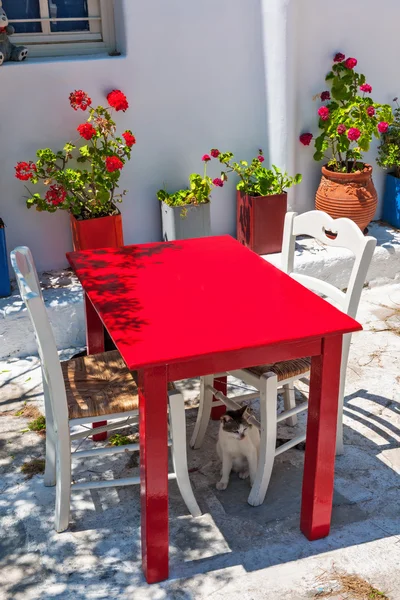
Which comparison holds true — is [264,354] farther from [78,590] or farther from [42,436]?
[42,436]

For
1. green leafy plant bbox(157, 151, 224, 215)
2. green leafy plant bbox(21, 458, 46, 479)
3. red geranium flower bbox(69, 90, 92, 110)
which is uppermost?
red geranium flower bbox(69, 90, 92, 110)

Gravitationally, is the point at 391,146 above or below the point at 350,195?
above

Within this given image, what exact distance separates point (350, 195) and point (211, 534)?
3139 mm

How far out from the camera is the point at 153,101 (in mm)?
4996

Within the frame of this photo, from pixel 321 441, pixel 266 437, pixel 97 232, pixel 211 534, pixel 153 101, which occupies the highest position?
pixel 153 101

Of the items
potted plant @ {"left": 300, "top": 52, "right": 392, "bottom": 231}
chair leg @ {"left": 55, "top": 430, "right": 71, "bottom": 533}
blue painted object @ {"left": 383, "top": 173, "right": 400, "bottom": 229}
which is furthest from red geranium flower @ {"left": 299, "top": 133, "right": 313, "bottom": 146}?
chair leg @ {"left": 55, "top": 430, "right": 71, "bottom": 533}

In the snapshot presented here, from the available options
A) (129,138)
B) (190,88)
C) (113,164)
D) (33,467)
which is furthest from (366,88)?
(33,467)

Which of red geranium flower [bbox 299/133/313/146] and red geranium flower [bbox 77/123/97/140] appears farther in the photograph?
red geranium flower [bbox 299/133/313/146]

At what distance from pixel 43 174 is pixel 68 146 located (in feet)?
0.80

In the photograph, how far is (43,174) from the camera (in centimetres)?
470

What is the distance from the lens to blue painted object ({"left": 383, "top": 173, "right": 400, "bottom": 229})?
5848mm

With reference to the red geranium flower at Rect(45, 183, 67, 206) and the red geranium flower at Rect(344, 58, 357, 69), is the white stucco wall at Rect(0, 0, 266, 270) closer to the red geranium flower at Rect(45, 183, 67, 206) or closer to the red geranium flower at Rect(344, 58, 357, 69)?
the red geranium flower at Rect(45, 183, 67, 206)

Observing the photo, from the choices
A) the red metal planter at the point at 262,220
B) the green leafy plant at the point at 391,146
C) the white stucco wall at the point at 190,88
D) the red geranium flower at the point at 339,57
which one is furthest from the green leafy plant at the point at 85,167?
the green leafy plant at the point at 391,146

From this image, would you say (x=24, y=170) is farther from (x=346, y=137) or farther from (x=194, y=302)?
(x=346, y=137)
